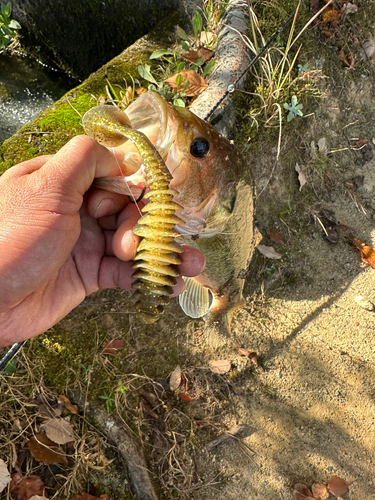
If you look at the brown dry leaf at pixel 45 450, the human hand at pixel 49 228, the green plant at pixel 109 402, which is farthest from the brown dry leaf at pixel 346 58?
the brown dry leaf at pixel 45 450

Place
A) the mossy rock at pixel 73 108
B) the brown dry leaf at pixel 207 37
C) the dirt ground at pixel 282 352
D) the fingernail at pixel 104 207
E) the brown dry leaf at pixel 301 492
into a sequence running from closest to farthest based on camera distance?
1. the fingernail at pixel 104 207
2. the mossy rock at pixel 73 108
3. the dirt ground at pixel 282 352
4. the brown dry leaf at pixel 301 492
5. the brown dry leaf at pixel 207 37

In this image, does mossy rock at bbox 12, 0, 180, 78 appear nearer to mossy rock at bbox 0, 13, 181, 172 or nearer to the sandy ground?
mossy rock at bbox 0, 13, 181, 172

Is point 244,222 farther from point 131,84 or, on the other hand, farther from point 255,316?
point 131,84

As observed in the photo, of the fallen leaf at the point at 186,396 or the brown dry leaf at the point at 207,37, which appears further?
the brown dry leaf at the point at 207,37

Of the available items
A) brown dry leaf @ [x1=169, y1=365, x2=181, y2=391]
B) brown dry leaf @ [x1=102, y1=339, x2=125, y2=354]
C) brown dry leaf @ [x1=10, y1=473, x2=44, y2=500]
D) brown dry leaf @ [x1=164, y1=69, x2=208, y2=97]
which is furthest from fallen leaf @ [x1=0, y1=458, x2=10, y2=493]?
brown dry leaf @ [x1=164, y1=69, x2=208, y2=97]

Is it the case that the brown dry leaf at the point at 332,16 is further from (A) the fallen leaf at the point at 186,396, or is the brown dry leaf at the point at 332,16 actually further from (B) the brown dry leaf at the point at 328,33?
(A) the fallen leaf at the point at 186,396

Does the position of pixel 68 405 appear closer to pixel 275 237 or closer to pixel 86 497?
pixel 86 497

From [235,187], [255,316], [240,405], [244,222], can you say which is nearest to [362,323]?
[255,316]
